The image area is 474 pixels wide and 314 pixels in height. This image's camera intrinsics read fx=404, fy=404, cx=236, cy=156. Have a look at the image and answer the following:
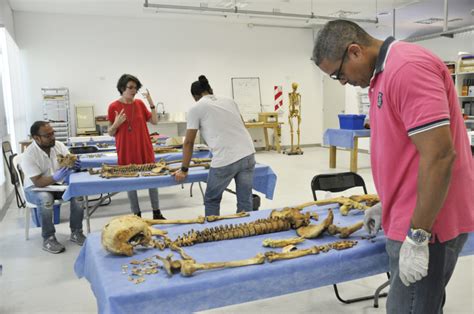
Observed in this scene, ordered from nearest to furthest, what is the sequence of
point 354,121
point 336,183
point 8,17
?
point 336,183 → point 354,121 → point 8,17

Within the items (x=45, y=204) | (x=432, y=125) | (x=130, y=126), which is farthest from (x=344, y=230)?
(x=45, y=204)

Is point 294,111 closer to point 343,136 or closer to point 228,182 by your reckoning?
point 343,136

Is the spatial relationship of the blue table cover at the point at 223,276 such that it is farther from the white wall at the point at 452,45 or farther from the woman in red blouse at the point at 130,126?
the white wall at the point at 452,45

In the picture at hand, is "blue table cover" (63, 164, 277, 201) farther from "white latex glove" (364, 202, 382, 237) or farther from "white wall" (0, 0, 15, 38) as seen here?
"white wall" (0, 0, 15, 38)

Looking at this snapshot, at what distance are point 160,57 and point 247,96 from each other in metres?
2.50

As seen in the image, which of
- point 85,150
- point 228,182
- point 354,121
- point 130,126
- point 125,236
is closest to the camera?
point 125,236

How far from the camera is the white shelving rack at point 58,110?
8539 mm

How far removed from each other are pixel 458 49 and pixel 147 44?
8.06m

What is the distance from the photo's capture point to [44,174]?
3.74m

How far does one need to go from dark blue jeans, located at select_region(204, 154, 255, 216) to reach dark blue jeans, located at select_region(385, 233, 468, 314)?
1.87 m

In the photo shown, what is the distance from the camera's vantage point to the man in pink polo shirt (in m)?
1.10

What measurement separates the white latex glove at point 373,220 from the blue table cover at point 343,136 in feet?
17.4

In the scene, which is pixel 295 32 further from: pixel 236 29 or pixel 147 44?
pixel 147 44

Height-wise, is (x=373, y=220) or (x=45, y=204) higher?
(x=373, y=220)
